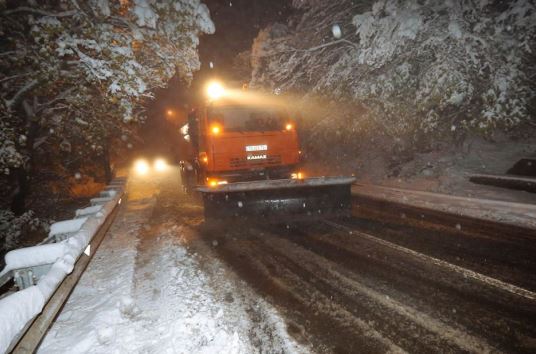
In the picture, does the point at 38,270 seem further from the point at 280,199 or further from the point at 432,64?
the point at 432,64

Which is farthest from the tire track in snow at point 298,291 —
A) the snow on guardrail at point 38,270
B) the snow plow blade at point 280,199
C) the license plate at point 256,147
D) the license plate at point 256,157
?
the license plate at point 256,147

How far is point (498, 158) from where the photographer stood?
12.9m

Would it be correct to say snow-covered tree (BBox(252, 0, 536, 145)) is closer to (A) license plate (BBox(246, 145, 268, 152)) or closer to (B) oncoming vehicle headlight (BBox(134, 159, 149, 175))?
(A) license plate (BBox(246, 145, 268, 152))

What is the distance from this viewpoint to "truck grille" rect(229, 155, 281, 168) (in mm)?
7793

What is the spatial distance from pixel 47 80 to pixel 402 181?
36.9ft

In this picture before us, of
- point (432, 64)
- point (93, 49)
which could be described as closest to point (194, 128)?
point (93, 49)

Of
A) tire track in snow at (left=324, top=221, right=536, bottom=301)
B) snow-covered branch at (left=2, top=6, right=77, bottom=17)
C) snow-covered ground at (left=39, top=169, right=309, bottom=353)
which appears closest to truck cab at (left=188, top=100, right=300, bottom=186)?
snow-covered ground at (left=39, top=169, right=309, bottom=353)

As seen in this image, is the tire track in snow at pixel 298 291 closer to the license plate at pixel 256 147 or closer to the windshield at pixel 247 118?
the license plate at pixel 256 147

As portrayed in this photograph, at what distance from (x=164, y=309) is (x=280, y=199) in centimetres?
375

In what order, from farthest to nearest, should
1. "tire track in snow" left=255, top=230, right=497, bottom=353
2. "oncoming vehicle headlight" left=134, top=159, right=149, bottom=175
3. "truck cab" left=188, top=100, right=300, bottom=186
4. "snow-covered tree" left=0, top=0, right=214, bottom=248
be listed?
"oncoming vehicle headlight" left=134, top=159, right=149, bottom=175, "truck cab" left=188, top=100, right=300, bottom=186, "snow-covered tree" left=0, top=0, right=214, bottom=248, "tire track in snow" left=255, top=230, right=497, bottom=353

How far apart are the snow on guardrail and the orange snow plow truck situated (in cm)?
249

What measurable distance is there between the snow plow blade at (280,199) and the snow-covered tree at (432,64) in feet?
14.8

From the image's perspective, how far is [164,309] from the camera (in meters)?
3.69

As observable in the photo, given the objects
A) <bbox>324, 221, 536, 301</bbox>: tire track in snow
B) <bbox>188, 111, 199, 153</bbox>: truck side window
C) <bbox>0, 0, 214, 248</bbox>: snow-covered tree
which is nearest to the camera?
<bbox>324, 221, 536, 301</bbox>: tire track in snow
